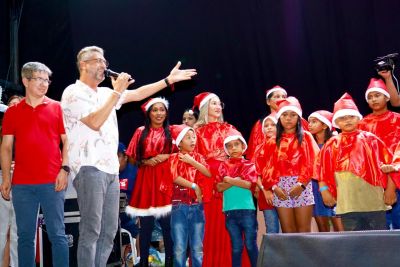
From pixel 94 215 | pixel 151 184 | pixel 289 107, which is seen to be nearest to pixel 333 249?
pixel 94 215

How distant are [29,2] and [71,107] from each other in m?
3.83

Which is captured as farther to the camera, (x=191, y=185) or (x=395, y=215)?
(x=191, y=185)

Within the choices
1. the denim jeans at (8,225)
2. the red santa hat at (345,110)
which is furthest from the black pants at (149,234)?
the red santa hat at (345,110)

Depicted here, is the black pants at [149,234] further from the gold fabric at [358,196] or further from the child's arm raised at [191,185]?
the gold fabric at [358,196]

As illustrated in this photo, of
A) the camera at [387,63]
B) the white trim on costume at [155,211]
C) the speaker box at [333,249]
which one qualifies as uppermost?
the camera at [387,63]

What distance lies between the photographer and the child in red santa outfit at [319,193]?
4.09m

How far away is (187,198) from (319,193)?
1.09 metres

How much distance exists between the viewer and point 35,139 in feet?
10.2

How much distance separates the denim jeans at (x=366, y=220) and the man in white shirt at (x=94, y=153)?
5.02 ft

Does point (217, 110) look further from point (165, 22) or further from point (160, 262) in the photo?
point (165, 22)

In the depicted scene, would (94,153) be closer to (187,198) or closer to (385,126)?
(187,198)

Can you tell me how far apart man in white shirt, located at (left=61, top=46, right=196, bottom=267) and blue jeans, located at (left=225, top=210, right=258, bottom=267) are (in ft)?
3.97

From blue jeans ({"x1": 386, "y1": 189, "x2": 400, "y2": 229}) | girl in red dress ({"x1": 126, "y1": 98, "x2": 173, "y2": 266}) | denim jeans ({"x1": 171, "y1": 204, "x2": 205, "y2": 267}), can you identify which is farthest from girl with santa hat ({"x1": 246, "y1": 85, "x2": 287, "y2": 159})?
blue jeans ({"x1": 386, "y1": 189, "x2": 400, "y2": 229})

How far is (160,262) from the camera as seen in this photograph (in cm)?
468
